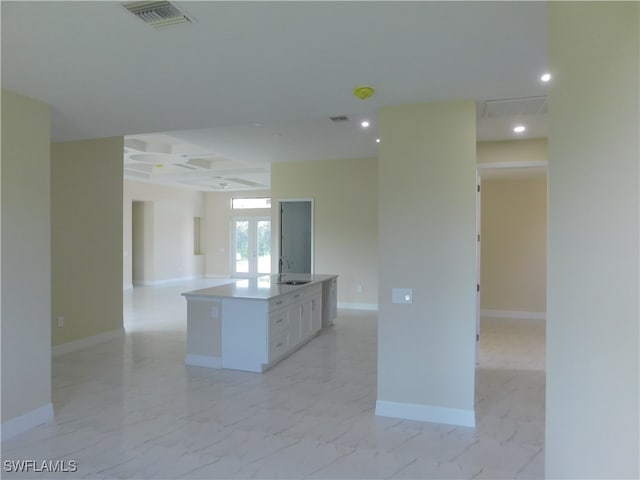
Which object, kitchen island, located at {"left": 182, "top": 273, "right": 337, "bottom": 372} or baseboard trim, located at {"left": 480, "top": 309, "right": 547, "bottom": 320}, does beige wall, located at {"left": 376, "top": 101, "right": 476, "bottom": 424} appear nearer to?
kitchen island, located at {"left": 182, "top": 273, "right": 337, "bottom": 372}

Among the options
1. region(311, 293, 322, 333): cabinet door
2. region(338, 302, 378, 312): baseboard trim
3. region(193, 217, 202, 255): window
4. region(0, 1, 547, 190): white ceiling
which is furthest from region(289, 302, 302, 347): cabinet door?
region(193, 217, 202, 255): window

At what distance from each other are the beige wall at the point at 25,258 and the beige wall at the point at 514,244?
23.6 feet

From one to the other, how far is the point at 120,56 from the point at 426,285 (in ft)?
8.96

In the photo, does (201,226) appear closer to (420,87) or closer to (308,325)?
(308,325)

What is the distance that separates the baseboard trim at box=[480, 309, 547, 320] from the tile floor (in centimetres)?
263

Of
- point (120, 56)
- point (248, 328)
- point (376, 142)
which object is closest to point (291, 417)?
point (248, 328)

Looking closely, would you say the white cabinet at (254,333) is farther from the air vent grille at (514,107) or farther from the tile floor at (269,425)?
the air vent grille at (514,107)

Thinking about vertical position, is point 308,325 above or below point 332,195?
below

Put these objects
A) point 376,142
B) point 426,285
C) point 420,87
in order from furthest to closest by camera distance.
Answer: point 376,142, point 426,285, point 420,87

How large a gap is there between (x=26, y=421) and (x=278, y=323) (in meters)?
2.42

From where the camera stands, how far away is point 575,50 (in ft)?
4.31

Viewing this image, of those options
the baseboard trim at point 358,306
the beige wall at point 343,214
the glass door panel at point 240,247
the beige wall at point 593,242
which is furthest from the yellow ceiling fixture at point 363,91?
the glass door panel at point 240,247

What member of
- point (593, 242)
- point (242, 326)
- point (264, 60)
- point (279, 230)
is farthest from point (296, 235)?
point (593, 242)

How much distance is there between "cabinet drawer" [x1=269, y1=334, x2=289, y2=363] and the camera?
4508 mm
